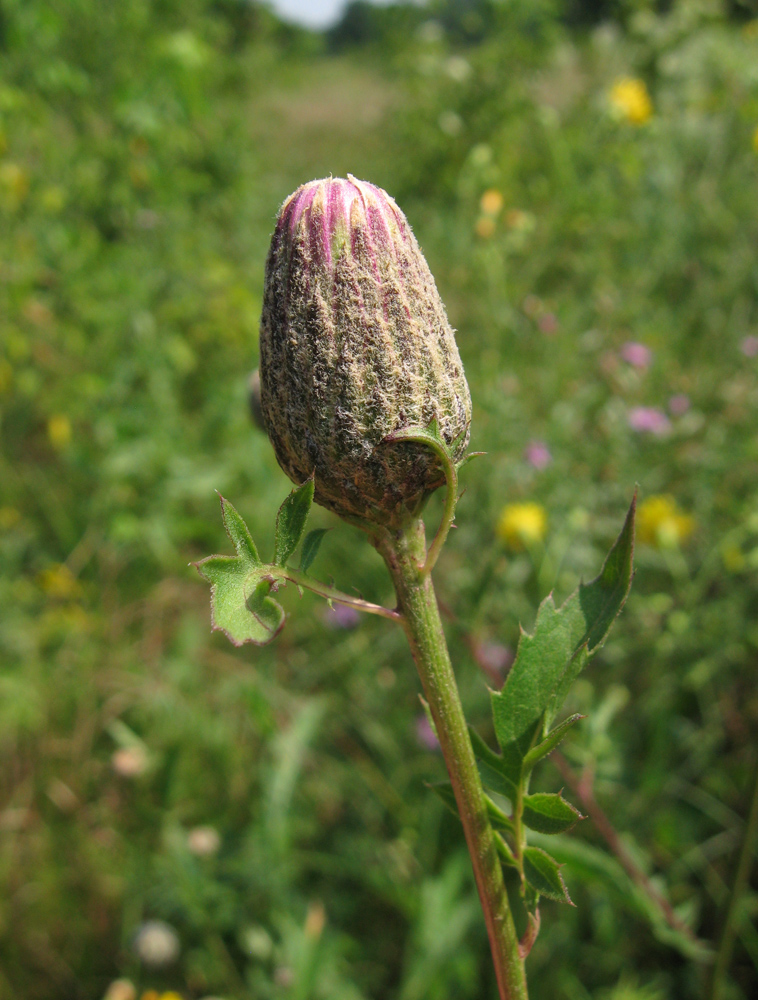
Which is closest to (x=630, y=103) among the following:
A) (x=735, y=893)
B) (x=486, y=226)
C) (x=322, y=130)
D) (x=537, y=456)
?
(x=486, y=226)

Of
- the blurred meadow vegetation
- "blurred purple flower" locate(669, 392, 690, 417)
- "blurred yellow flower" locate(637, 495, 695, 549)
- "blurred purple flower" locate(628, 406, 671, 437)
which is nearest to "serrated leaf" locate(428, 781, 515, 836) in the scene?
the blurred meadow vegetation

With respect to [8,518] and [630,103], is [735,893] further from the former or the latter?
[630,103]

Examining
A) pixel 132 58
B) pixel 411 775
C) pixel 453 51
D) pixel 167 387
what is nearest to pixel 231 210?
pixel 132 58

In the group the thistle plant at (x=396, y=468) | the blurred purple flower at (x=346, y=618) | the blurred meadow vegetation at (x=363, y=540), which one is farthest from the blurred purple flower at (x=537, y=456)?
the thistle plant at (x=396, y=468)

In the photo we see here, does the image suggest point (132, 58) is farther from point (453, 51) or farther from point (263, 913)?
point (263, 913)

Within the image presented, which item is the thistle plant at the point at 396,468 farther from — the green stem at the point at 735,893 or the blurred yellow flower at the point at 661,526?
the blurred yellow flower at the point at 661,526

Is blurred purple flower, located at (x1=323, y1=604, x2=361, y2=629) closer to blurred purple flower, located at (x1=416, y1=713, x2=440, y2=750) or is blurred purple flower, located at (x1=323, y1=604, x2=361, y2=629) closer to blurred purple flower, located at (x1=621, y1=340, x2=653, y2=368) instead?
blurred purple flower, located at (x1=416, y1=713, x2=440, y2=750)
